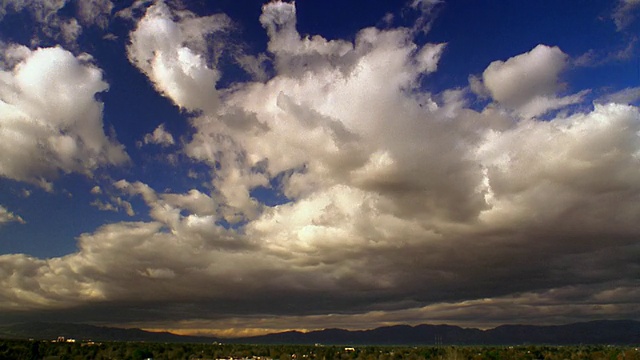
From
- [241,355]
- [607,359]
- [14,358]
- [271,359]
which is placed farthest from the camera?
[241,355]

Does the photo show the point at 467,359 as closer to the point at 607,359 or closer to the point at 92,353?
the point at 607,359

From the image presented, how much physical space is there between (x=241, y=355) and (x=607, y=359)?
11261cm

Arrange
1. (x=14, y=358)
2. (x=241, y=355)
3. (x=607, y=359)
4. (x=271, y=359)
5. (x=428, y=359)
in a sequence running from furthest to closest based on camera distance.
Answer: (x=241, y=355) → (x=271, y=359) → (x=428, y=359) → (x=607, y=359) → (x=14, y=358)

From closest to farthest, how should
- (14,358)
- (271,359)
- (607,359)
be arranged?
(14,358)
(607,359)
(271,359)

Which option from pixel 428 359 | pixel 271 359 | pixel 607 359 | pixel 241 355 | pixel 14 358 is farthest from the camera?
pixel 241 355

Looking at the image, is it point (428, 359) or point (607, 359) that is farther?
point (428, 359)

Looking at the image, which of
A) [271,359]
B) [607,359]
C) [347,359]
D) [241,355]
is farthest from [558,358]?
[241,355]

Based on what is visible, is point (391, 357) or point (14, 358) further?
point (391, 357)

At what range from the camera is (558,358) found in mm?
142250

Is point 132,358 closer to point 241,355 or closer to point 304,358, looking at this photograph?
point 241,355

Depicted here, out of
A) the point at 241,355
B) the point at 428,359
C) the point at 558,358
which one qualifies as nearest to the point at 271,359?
the point at 241,355

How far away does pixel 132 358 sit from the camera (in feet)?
448

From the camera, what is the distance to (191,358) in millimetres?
150500

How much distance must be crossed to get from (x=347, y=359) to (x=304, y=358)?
13930 mm
